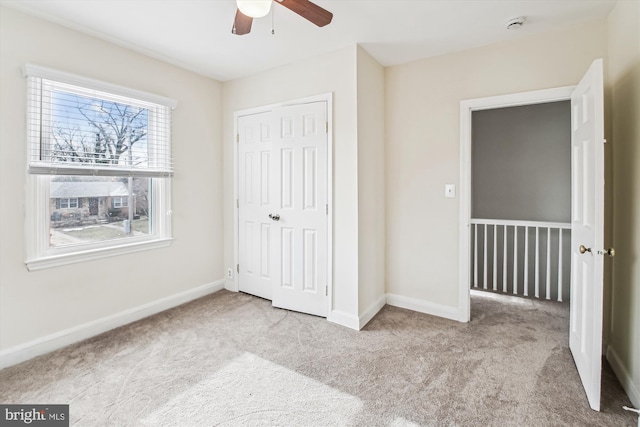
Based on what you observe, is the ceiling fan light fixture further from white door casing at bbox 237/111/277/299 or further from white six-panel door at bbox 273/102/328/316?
white door casing at bbox 237/111/277/299

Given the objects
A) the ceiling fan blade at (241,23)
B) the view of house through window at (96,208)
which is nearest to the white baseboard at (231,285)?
the view of house through window at (96,208)

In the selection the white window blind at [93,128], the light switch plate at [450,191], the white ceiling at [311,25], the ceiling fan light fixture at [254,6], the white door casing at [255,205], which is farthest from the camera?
the white door casing at [255,205]

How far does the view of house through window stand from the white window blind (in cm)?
12

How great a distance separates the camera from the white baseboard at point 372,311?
2.74 m

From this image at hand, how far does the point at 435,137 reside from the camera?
2910mm

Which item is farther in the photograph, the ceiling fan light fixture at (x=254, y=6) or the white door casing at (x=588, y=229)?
the white door casing at (x=588, y=229)

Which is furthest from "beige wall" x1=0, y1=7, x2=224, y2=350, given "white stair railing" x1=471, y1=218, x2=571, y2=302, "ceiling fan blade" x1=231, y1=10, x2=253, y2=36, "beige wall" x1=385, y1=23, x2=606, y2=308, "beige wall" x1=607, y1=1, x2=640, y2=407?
"beige wall" x1=607, y1=1, x2=640, y2=407

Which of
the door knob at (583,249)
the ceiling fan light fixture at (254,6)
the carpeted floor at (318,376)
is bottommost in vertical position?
the carpeted floor at (318,376)

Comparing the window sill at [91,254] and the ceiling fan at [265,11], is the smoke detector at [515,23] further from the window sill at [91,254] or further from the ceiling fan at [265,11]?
the window sill at [91,254]

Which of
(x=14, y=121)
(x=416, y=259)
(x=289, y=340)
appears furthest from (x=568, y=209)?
(x=14, y=121)

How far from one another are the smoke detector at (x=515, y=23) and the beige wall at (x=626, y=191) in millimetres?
554

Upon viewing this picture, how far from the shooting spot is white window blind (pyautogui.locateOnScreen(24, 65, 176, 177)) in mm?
2221

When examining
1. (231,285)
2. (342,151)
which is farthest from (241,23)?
(231,285)

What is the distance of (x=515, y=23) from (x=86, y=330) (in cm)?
419
